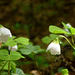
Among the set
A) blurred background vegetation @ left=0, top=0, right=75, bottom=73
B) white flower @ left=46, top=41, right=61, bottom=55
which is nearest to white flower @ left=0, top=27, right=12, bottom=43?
white flower @ left=46, top=41, right=61, bottom=55

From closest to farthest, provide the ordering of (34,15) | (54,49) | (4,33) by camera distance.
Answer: (4,33)
(54,49)
(34,15)

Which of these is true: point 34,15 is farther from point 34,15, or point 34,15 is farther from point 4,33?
point 4,33

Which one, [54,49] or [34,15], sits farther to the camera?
[34,15]

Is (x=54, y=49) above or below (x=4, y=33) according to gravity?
below

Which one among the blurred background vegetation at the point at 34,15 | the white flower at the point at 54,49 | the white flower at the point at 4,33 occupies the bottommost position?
the white flower at the point at 54,49

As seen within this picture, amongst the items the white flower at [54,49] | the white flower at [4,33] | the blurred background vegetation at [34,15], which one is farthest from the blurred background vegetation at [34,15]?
the white flower at [4,33]

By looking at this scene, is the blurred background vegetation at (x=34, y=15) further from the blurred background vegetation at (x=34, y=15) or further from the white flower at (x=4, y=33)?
the white flower at (x=4, y=33)

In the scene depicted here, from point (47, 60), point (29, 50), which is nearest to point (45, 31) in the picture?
point (47, 60)

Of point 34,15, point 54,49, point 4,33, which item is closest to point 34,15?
point 34,15

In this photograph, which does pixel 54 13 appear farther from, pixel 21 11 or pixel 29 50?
pixel 29 50

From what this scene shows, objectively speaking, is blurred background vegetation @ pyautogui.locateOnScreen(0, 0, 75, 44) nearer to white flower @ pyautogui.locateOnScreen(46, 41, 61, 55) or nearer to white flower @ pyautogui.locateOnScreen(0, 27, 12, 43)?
white flower @ pyautogui.locateOnScreen(46, 41, 61, 55)
